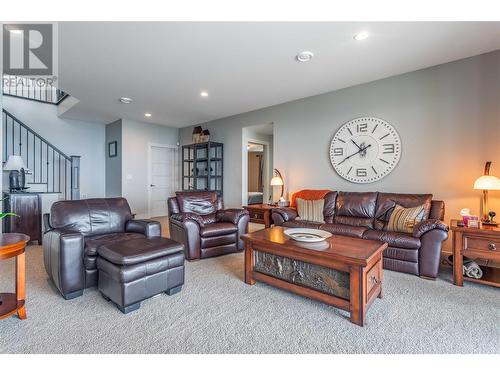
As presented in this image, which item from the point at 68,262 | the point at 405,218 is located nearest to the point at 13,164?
the point at 68,262

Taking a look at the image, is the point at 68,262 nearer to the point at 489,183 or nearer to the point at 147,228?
the point at 147,228

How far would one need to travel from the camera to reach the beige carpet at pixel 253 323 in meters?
1.52

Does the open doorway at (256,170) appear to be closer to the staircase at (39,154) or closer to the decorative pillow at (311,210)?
the decorative pillow at (311,210)

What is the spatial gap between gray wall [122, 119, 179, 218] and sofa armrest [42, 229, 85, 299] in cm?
390

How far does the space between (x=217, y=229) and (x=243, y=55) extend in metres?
2.11

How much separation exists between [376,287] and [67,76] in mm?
4400

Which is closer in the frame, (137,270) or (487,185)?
(137,270)

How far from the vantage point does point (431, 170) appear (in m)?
3.22

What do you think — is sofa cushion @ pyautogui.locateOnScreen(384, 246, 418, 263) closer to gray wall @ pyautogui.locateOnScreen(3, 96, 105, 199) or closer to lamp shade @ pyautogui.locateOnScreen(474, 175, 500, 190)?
lamp shade @ pyautogui.locateOnScreen(474, 175, 500, 190)

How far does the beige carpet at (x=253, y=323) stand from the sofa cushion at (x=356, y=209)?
1.03 metres

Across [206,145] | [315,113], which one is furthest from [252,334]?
[206,145]

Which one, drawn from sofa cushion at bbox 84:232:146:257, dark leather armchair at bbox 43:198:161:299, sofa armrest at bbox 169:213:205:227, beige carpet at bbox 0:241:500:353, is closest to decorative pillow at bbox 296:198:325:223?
beige carpet at bbox 0:241:500:353

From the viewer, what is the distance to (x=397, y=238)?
268 centimetres
